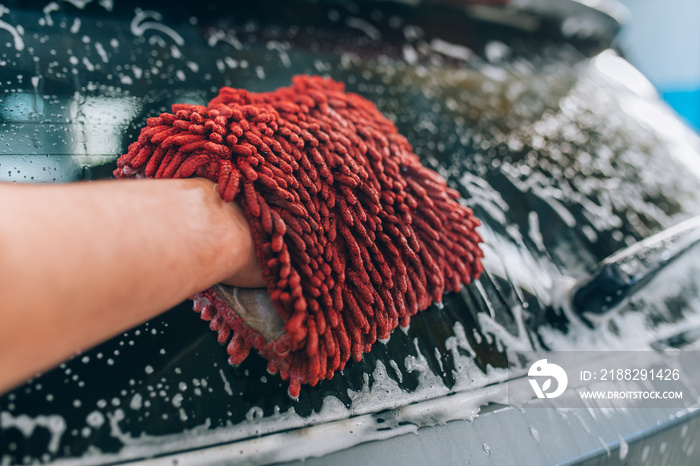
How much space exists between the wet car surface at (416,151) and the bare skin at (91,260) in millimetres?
22

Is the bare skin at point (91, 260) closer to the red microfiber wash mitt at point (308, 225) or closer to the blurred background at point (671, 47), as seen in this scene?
the red microfiber wash mitt at point (308, 225)

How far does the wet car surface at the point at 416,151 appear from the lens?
485mm

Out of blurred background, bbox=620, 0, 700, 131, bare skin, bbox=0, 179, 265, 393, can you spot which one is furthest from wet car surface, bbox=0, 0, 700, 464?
blurred background, bbox=620, 0, 700, 131

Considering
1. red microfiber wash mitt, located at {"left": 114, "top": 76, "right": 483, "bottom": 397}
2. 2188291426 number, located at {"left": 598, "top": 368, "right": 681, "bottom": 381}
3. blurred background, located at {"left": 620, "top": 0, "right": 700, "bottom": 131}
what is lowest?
2188291426 number, located at {"left": 598, "top": 368, "right": 681, "bottom": 381}

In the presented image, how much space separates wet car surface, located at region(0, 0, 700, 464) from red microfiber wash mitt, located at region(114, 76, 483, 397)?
6 cm

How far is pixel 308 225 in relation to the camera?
0.49 meters

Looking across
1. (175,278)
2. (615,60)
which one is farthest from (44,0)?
(615,60)

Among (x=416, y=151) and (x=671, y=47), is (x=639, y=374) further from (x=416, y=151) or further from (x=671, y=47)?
(x=671, y=47)

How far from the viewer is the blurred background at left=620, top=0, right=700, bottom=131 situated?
2617 mm

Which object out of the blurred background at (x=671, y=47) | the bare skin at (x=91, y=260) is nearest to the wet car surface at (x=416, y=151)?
the bare skin at (x=91, y=260)

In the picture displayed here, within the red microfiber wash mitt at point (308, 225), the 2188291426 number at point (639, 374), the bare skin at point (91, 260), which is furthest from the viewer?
the 2188291426 number at point (639, 374)

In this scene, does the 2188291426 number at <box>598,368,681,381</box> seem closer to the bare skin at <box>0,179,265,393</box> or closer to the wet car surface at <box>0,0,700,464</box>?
the wet car surface at <box>0,0,700,464</box>

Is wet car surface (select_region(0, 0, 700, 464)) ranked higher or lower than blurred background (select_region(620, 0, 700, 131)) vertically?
lower

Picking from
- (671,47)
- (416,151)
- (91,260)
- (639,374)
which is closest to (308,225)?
(91,260)
